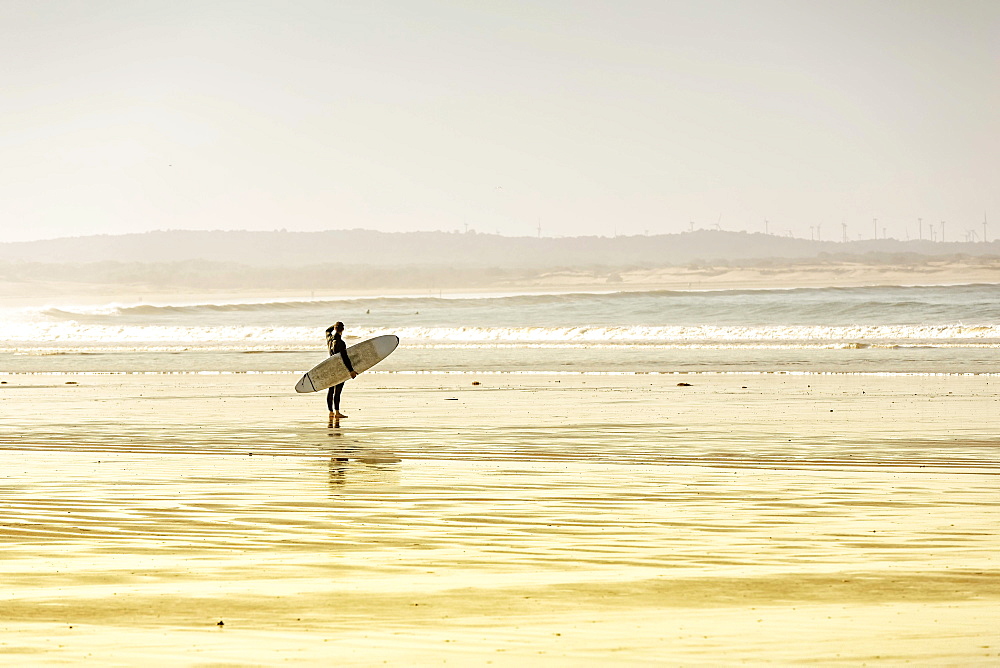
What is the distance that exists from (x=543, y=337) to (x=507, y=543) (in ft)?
180

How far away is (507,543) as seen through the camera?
9195mm

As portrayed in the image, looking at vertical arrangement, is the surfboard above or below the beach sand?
above

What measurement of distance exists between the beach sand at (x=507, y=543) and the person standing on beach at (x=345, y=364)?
1.48 m

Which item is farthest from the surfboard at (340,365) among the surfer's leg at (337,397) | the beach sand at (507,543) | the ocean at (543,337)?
the ocean at (543,337)

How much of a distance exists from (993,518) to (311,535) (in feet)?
18.8

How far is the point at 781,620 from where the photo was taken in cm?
687

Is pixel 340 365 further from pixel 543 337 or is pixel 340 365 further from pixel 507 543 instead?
pixel 543 337

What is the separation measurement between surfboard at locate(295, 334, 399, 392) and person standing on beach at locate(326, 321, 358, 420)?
0.42ft

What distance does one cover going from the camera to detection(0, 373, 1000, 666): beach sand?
21.5 feet

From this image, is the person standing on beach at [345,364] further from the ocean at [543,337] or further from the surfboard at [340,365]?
the ocean at [543,337]

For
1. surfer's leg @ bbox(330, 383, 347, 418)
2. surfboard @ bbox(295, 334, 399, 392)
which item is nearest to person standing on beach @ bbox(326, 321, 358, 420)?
surfer's leg @ bbox(330, 383, 347, 418)

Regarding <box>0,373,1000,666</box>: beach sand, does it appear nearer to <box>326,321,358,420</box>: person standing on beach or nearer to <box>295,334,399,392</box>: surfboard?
<box>326,321,358,420</box>: person standing on beach

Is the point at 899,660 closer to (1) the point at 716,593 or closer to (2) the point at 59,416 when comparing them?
(1) the point at 716,593

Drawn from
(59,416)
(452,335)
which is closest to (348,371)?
(59,416)
